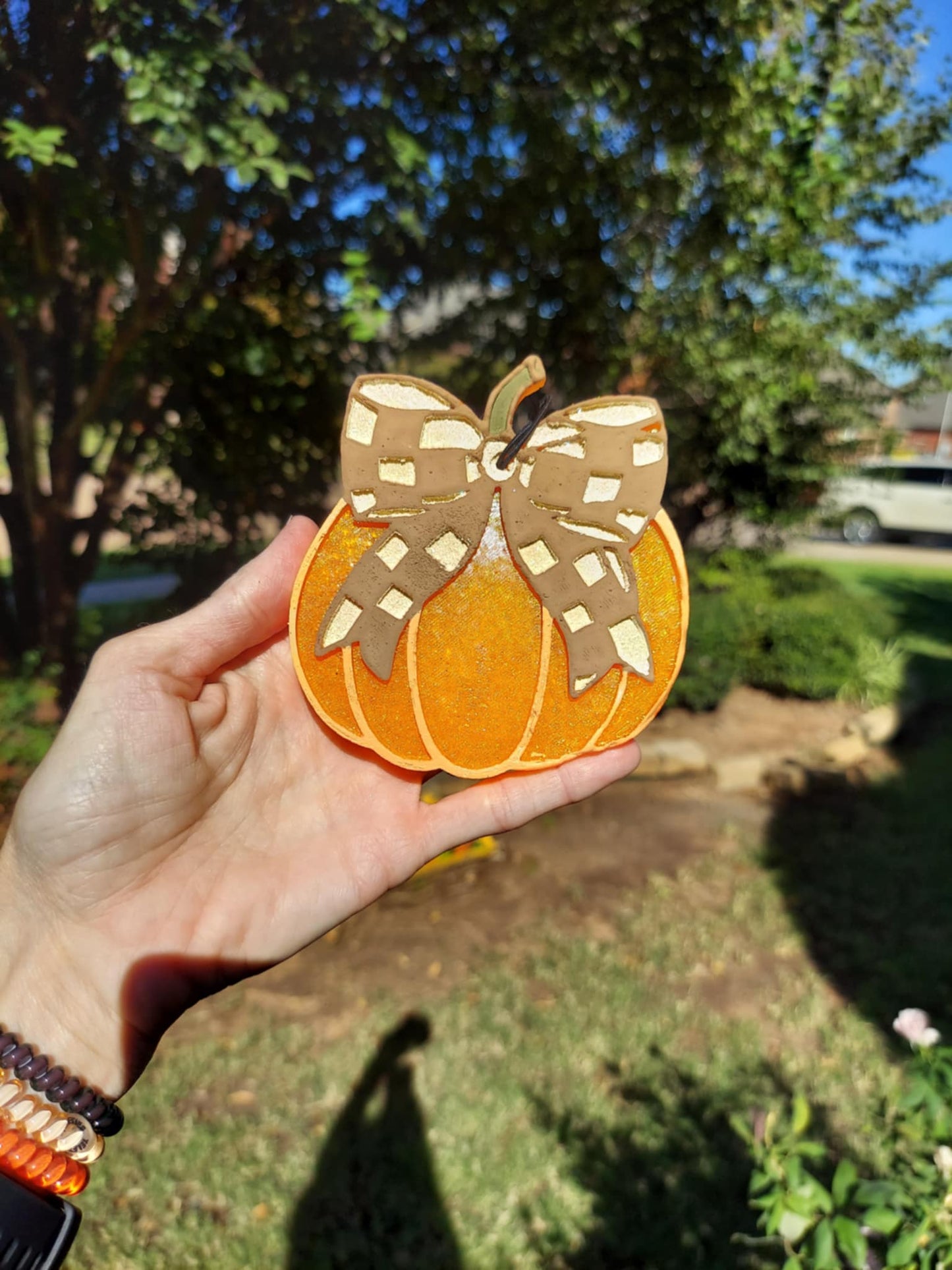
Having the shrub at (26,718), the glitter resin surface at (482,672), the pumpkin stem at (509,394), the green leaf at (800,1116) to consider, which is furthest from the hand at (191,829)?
the shrub at (26,718)

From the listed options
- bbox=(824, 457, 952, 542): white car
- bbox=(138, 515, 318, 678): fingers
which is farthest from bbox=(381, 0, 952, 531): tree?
bbox=(824, 457, 952, 542): white car

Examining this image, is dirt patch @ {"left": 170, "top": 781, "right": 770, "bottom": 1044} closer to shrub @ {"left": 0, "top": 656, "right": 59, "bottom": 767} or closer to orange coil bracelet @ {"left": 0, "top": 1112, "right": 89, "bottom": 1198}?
shrub @ {"left": 0, "top": 656, "right": 59, "bottom": 767}

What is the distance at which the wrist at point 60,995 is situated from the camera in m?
1.43

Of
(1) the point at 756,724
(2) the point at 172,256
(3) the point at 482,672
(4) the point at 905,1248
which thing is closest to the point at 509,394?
(3) the point at 482,672

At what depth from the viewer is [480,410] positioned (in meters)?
4.30

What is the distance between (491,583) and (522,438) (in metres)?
0.30

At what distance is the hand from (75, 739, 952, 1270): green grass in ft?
4.15

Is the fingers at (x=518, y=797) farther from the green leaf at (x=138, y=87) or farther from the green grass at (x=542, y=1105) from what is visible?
the green leaf at (x=138, y=87)

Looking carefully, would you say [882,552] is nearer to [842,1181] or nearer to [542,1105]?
[542,1105]

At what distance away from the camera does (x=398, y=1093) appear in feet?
9.00

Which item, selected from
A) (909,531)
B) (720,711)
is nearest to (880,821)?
(720,711)

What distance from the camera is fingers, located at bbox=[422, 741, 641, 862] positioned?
1.76m

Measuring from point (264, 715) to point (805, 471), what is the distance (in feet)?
17.8

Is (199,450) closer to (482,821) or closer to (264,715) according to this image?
(264,715)
